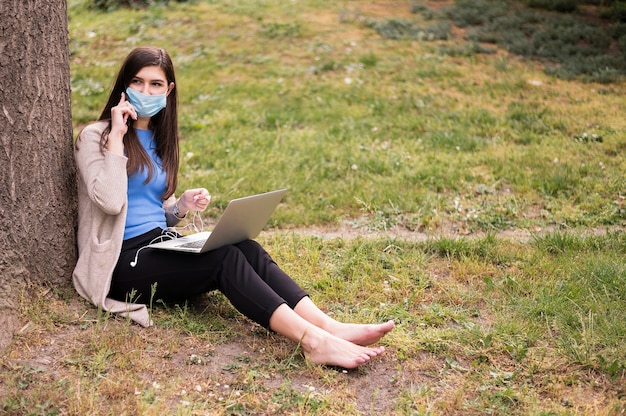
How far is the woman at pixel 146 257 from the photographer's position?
3.18m

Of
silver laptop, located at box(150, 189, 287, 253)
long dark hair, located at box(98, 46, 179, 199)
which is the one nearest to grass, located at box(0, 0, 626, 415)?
silver laptop, located at box(150, 189, 287, 253)

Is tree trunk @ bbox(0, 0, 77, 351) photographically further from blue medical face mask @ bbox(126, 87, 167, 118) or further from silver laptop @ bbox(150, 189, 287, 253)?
silver laptop @ bbox(150, 189, 287, 253)

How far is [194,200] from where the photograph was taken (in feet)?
12.3

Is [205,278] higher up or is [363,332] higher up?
[205,278]

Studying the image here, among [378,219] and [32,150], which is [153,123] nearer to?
[32,150]

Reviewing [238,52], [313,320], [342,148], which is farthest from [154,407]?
[238,52]

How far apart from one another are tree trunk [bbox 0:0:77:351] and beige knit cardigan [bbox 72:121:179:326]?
0.11 meters

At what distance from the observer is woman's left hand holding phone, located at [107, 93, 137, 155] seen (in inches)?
128

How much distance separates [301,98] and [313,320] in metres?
4.69

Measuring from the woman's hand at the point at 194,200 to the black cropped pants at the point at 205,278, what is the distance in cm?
37

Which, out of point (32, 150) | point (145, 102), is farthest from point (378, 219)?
point (32, 150)

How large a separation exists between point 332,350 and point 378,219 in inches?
86.7

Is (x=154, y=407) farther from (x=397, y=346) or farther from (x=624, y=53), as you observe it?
(x=624, y=53)

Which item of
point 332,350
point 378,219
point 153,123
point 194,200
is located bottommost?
point 378,219
